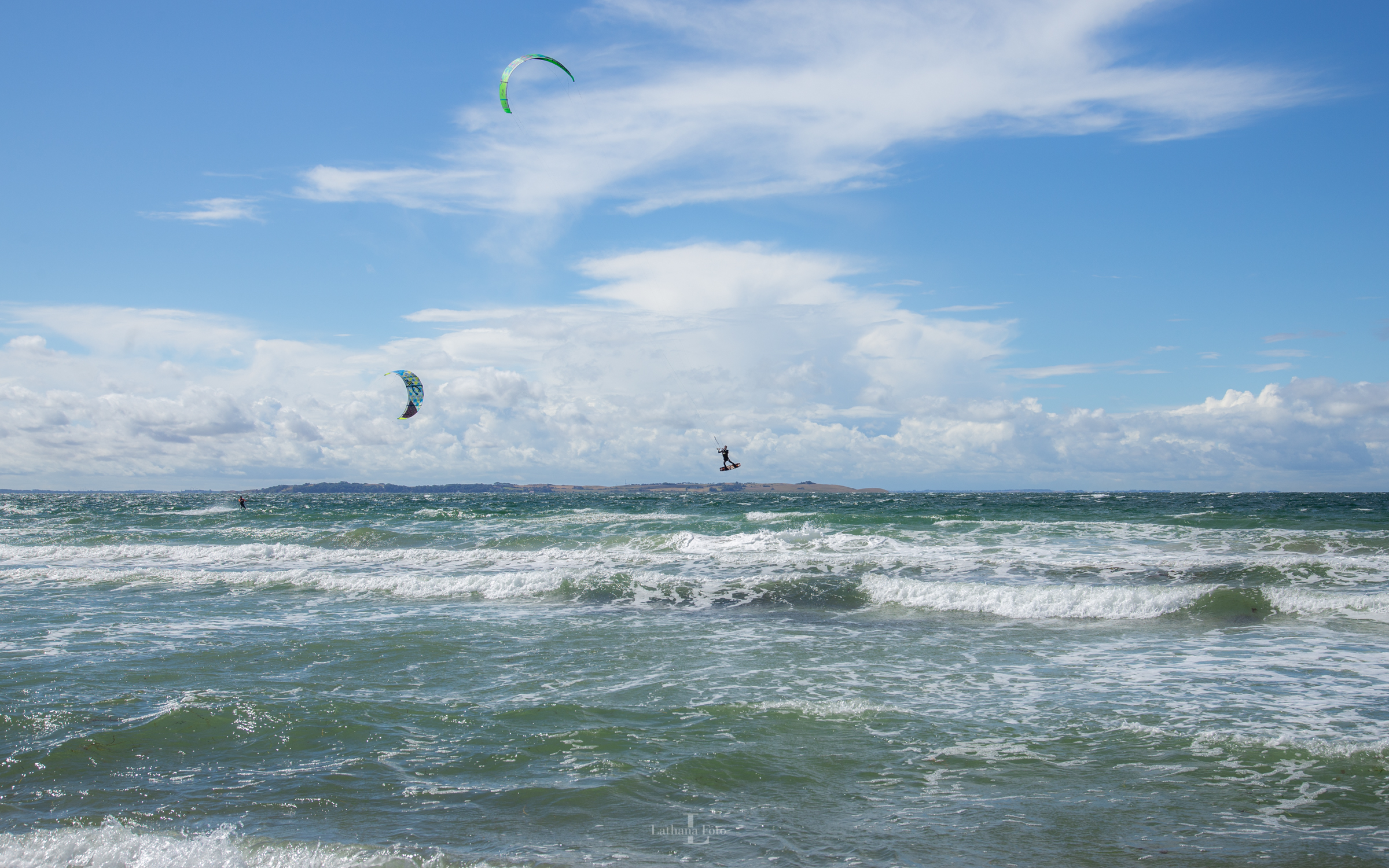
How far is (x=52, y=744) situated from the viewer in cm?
737

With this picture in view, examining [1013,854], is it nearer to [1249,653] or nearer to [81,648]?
[1249,653]

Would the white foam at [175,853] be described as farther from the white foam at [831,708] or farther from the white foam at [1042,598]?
the white foam at [1042,598]

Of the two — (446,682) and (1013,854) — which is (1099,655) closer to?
(1013,854)

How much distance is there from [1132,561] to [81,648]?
23.9 m

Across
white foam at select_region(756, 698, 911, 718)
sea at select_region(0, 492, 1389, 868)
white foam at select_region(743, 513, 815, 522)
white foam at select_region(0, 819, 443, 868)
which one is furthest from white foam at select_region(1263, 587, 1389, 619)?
white foam at select_region(743, 513, 815, 522)

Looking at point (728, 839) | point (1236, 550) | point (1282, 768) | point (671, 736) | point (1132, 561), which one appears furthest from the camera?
point (1236, 550)

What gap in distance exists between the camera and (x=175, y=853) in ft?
17.1

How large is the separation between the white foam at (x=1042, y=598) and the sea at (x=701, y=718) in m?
0.10

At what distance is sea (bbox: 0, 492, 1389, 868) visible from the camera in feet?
18.3

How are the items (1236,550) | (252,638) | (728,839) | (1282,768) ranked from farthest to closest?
(1236,550) → (252,638) → (1282,768) → (728,839)

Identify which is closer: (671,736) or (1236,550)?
(671,736)

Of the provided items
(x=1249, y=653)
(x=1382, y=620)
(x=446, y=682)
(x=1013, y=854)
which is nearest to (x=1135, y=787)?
(x=1013, y=854)

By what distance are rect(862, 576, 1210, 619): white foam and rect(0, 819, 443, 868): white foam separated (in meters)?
13.2

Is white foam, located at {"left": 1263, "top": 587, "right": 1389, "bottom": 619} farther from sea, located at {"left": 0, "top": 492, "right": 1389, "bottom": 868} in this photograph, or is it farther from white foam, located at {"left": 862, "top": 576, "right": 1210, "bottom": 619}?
white foam, located at {"left": 862, "top": 576, "right": 1210, "bottom": 619}
